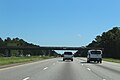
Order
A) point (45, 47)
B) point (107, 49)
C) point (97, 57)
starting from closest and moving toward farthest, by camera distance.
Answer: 1. point (97, 57)
2. point (107, 49)
3. point (45, 47)

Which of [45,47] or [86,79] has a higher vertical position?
[45,47]

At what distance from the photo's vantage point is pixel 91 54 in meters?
61.3

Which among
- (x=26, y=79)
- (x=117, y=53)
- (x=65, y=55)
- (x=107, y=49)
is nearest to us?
(x=26, y=79)

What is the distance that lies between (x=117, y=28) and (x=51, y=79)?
169 meters

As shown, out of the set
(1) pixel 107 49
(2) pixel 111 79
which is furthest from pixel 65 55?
(1) pixel 107 49

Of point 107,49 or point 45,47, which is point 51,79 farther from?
point 45,47

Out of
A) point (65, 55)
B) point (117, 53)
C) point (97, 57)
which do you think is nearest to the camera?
point (97, 57)

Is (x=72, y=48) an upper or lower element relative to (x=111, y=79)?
upper

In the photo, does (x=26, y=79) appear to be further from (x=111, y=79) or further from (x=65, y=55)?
(x=65, y=55)

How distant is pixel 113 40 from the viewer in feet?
522

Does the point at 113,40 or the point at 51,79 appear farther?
the point at 113,40

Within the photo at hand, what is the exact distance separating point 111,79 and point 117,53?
132 metres

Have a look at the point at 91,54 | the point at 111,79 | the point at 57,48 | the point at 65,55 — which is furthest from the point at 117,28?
the point at 111,79

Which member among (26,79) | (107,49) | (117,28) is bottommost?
(26,79)
